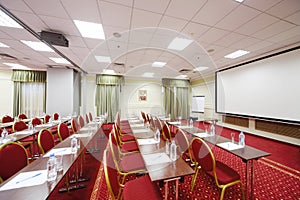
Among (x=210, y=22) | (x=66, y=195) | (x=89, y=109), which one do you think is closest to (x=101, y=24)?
(x=210, y=22)

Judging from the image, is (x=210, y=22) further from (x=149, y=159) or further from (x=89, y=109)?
(x=89, y=109)

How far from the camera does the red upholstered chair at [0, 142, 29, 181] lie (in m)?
1.51

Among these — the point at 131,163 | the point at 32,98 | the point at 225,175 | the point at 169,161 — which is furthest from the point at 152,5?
the point at 32,98

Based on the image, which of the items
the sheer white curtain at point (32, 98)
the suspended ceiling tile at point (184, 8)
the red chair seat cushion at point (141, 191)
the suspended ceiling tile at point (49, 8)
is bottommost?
the red chair seat cushion at point (141, 191)

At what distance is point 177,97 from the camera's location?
8695mm

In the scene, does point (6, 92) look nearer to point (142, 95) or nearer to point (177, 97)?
point (142, 95)

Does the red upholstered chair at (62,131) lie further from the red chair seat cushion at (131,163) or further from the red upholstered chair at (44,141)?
the red chair seat cushion at (131,163)

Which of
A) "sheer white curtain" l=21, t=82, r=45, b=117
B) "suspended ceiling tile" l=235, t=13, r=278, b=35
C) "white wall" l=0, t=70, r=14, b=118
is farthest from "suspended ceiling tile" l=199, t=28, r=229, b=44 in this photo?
"white wall" l=0, t=70, r=14, b=118

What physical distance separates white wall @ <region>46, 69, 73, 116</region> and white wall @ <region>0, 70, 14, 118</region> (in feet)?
8.28

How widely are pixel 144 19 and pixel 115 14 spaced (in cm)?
53

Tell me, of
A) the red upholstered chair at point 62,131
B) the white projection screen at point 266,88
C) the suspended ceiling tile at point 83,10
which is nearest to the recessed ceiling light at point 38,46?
the suspended ceiling tile at point 83,10

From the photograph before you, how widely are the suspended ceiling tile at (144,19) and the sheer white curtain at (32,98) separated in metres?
6.79

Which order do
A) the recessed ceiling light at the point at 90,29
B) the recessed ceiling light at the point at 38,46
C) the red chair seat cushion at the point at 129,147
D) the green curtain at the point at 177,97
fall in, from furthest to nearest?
1. the green curtain at the point at 177,97
2. the recessed ceiling light at the point at 38,46
3. the recessed ceiling light at the point at 90,29
4. the red chair seat cushion at the point at 129,147

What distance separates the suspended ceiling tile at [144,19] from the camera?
7.41 ft
